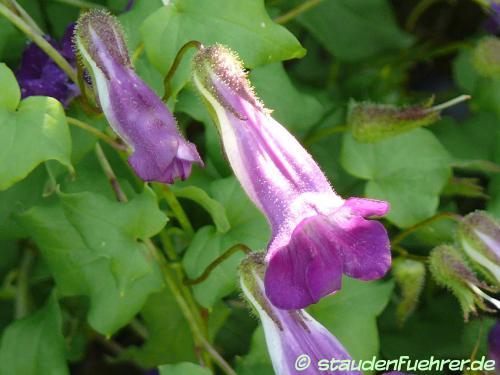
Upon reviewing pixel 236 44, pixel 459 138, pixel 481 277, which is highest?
pixel 236 44

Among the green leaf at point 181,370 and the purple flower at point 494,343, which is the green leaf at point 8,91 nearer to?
the green leaf at point 181,370

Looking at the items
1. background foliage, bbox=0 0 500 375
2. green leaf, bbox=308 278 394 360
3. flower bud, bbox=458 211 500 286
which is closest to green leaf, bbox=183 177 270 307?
background foliage, bbox=0 0 500 375

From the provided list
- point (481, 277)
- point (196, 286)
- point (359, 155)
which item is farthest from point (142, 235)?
point (481, 277)

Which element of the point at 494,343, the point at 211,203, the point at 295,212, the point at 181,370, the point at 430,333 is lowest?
the point at 430,333

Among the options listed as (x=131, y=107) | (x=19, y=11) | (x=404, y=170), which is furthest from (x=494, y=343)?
(x=19, y=11)

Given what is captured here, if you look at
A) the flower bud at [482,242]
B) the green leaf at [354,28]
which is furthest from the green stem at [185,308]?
the green leaf at [354,28]

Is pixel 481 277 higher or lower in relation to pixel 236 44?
lower

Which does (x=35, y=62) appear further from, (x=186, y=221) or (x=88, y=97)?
(x=186, y=221)

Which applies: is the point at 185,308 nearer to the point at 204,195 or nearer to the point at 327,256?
the point at 204,195
